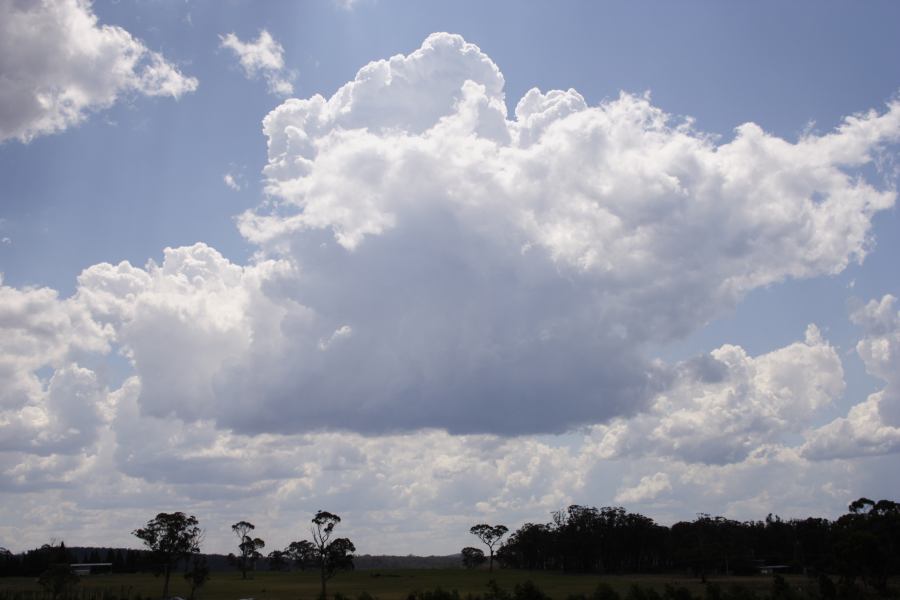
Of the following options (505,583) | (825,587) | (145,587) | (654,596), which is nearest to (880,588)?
(825,587)

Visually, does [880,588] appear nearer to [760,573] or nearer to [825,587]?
[825,587]

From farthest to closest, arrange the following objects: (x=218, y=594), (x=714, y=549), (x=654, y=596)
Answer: (x=714, y=549), (x=218, y=594), (x=654, y=596)

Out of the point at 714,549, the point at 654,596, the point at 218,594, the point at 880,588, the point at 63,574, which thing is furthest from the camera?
the point at 714,549

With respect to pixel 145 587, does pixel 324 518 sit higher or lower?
higher

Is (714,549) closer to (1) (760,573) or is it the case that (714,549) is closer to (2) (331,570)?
(1) (760,573)

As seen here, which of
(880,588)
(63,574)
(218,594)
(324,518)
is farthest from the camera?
(324,518)

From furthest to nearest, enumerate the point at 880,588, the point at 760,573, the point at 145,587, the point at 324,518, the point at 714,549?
1. the point at 760,573
2. the point at 714,549
3. the point at 145,587
4. the point at 324,518
5. the point at 880,588

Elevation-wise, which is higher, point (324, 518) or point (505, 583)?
point (324, 518)

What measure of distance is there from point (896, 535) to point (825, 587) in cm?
7621

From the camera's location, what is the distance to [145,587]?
147 meters

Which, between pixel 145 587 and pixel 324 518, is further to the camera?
pixel 145 587

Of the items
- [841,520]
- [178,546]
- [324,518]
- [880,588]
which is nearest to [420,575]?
[324,518]

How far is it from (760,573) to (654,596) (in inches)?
5065

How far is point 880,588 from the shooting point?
92312mm
